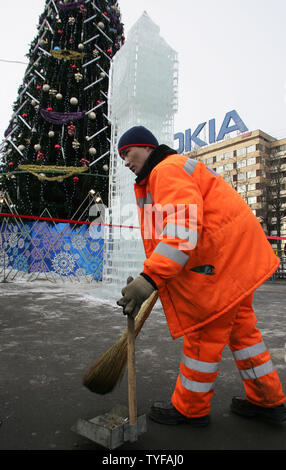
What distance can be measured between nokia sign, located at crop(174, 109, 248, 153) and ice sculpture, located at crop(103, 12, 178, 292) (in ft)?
66.9

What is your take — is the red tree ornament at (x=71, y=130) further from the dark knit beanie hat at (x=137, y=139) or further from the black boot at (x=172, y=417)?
the black boot at (x=172, y=417)

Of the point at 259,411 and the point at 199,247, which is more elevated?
the point at 199,247

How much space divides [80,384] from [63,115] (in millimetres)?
9994

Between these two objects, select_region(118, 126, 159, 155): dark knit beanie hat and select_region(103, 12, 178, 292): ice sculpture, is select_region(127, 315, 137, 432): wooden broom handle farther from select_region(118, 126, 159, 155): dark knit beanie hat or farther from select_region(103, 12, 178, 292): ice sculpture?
select_region(103, 12, 178, 292): ice sculpture

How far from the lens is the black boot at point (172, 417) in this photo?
5.52ft

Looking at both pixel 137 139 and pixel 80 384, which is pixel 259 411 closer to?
pixel 80 384

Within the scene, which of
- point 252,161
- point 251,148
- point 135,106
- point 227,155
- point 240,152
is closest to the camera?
point 135,106

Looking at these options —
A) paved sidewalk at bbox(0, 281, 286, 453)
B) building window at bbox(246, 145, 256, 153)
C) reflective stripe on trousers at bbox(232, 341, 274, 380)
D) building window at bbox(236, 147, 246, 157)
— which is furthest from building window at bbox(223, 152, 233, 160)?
reflective stripe on trousers at bbox(232, 341, 274, 380)

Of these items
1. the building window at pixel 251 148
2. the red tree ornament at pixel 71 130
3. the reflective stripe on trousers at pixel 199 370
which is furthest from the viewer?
the building window at pixel 251 148

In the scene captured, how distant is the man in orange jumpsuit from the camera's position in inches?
59.0

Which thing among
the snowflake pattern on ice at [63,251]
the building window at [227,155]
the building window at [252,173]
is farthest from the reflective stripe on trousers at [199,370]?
the building window at [227,155]

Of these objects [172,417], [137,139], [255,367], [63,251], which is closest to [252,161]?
[63,251]

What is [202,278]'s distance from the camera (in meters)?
1.61

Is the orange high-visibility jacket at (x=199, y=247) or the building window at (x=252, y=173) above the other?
the building window at (x=252, y=173)
